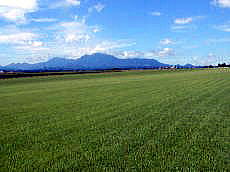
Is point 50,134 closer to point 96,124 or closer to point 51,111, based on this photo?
point 96,124

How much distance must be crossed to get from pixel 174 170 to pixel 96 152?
200 centimetres

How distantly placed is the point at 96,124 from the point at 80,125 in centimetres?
56

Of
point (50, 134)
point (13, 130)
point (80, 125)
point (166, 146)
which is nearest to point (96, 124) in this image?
point (80, 125)

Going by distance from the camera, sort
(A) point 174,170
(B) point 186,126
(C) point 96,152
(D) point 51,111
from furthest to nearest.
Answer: (D) point 51,111, (B) point 186,126, (C) point 96,152, (A) point 174,170

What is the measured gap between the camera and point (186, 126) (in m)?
8.86

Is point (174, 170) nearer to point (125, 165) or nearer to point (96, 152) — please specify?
point (125, 165)

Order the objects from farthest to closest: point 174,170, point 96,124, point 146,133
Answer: point 96,124
point 146,133
point 174,170

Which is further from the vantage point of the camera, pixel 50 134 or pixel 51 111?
pixel 51 111

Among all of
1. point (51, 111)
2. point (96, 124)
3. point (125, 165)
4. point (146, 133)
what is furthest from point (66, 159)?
point (51, 111)

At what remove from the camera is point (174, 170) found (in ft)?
17.3

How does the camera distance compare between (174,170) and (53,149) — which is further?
(53,149)

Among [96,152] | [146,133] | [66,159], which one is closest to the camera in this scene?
[66,159]

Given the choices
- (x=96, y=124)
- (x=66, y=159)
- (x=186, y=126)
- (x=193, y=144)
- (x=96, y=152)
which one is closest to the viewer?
(x=66, y=159)

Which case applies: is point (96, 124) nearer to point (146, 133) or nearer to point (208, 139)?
point (146, 133)
